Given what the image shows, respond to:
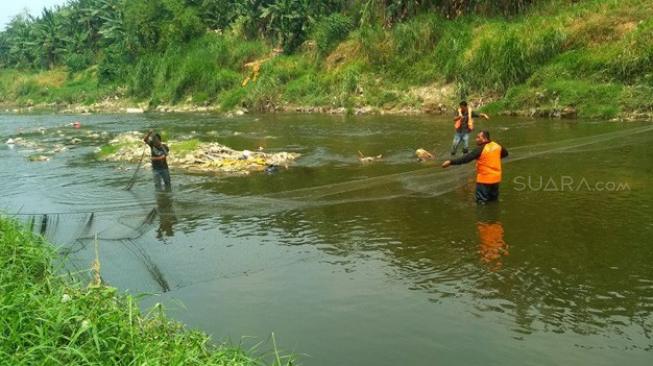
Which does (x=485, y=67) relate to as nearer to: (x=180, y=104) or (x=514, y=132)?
(x=514, y=132)

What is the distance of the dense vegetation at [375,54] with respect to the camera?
21.6 metres

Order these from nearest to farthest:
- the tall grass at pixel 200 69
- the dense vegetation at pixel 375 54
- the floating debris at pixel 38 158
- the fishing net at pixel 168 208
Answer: the fishing net at pixel 168 208 → the floating debris at pixel 38 158 → the dense vegetation at pixel 375 54 → the tall grass at pixel 200 69

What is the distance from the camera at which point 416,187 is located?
37.2 feet

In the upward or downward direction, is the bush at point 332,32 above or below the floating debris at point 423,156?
above

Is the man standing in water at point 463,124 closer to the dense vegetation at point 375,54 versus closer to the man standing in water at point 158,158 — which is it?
the man standing in water at point 158,158

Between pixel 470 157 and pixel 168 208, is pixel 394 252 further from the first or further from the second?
pixel 168 208

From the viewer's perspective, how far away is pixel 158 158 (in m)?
12.2

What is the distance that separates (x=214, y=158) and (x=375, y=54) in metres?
16.2

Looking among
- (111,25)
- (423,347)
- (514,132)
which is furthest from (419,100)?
(111,25)

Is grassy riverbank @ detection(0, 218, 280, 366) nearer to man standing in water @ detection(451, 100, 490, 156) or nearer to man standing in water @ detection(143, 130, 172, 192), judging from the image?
man standing in water @ detection(143, 130, 172, 192)

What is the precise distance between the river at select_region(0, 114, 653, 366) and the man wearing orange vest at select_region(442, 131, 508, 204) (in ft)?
1.19

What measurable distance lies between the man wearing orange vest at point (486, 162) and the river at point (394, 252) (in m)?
0.36

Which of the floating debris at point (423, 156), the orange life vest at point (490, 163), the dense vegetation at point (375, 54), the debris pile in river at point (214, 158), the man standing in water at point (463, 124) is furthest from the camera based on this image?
the dense vegetation at point (375, 54)

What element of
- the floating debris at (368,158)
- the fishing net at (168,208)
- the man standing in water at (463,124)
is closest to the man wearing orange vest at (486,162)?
the fishing net at (168,208)
